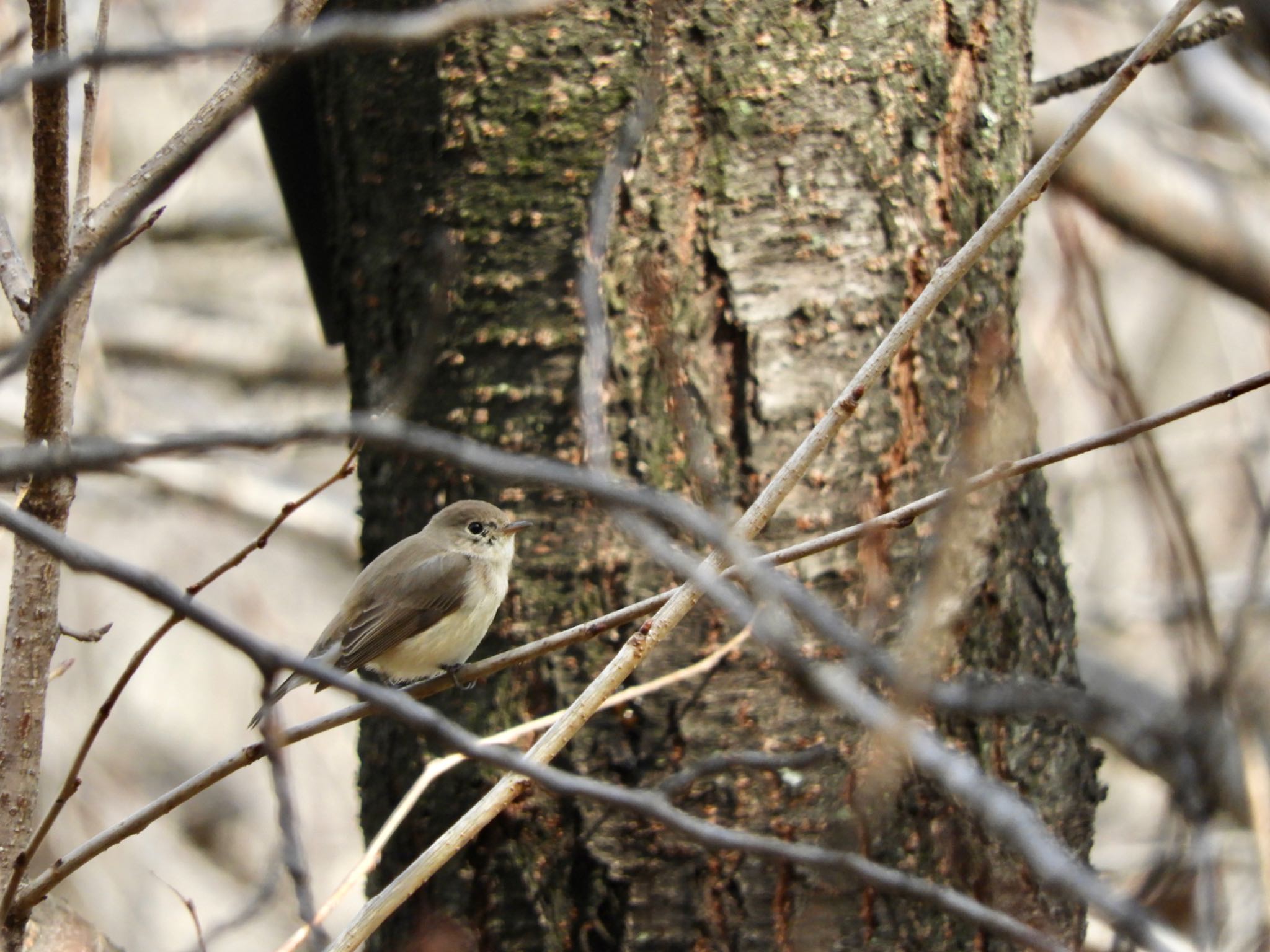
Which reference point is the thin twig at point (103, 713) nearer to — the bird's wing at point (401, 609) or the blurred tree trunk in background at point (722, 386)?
the blurred tree trunk in background at point (722, 386)

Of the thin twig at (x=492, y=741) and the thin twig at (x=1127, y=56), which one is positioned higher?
the thin twig at (x=1127, y=56)

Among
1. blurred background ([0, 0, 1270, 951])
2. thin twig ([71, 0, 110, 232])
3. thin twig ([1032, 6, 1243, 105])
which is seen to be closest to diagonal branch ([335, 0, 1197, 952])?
thin twig ([71, 0, 110, 232])

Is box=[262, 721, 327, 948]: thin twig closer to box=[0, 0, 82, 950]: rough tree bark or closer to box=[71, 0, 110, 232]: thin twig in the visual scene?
box=[0, 0, 82, 950]: rough tree bark

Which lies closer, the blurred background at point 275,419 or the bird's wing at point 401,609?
the bird's wing at point 401,609

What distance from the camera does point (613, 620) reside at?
171 cm

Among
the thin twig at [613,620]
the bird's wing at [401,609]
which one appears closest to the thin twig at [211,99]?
the thin twig at [613,620]

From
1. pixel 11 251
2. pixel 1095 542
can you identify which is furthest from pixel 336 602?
pixel 11 251

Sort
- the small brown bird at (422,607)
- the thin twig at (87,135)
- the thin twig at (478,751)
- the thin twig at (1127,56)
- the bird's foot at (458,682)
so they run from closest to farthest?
the thin twig at (478,751), the thin twig at (87,135), the bird's foot at (458,682), the thin twig at (1127,56), the small brown bird at (422,607)

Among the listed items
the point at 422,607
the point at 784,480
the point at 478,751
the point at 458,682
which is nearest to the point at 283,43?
the point at 478,751

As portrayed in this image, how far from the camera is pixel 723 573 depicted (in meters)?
1.55

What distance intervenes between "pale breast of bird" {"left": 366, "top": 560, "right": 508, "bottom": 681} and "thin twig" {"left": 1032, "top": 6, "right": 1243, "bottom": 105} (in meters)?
1.58

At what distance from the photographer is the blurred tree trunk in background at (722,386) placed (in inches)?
84.8

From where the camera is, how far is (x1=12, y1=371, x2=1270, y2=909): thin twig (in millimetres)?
1419

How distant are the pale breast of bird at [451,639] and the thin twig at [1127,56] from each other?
1.58 meters
